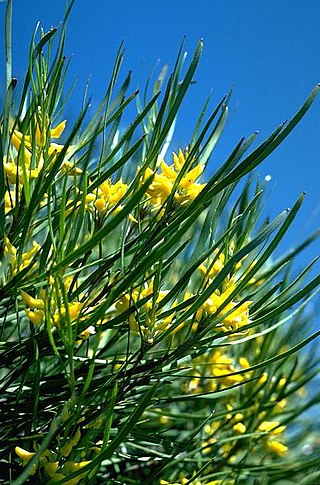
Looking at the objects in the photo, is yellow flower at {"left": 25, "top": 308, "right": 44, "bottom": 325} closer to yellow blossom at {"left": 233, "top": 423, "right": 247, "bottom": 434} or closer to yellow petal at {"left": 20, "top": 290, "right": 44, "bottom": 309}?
yellow petal at {"left": 20, "top": 290, "right": 44, "bottom": 309}

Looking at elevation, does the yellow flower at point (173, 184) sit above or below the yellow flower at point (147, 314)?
above

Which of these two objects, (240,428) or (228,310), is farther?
(240,428)

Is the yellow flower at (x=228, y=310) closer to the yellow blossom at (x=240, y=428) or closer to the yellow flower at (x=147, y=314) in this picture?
the yellow flower at (x=147, y=314)

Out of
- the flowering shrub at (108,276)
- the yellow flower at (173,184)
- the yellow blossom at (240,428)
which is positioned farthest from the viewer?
the yellow blossom at (240,428)

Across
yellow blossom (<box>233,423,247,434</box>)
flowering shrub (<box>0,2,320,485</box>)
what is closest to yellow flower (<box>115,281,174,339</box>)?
flowering shrub (<box>0,2,320,485</box>)

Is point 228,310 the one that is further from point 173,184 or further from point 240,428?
point 240,428

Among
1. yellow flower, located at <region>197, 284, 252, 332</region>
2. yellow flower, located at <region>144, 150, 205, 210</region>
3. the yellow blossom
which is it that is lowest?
the yellow blossom

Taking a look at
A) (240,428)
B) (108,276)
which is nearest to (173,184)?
(108,276)

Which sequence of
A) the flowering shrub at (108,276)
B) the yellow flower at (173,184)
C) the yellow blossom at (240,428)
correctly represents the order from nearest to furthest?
the flowering shrub at (108,276), the yellow flower at (173,184), the yellow blossom at (240,428)

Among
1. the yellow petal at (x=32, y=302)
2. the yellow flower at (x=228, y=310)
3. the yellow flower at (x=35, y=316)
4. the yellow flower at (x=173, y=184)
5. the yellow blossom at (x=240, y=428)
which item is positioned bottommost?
the yellow blossom at (x=240, y=428)

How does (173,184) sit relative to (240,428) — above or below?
above

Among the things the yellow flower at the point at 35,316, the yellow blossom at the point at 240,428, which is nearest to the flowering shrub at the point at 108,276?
the yellow flower at the point at 35,316
